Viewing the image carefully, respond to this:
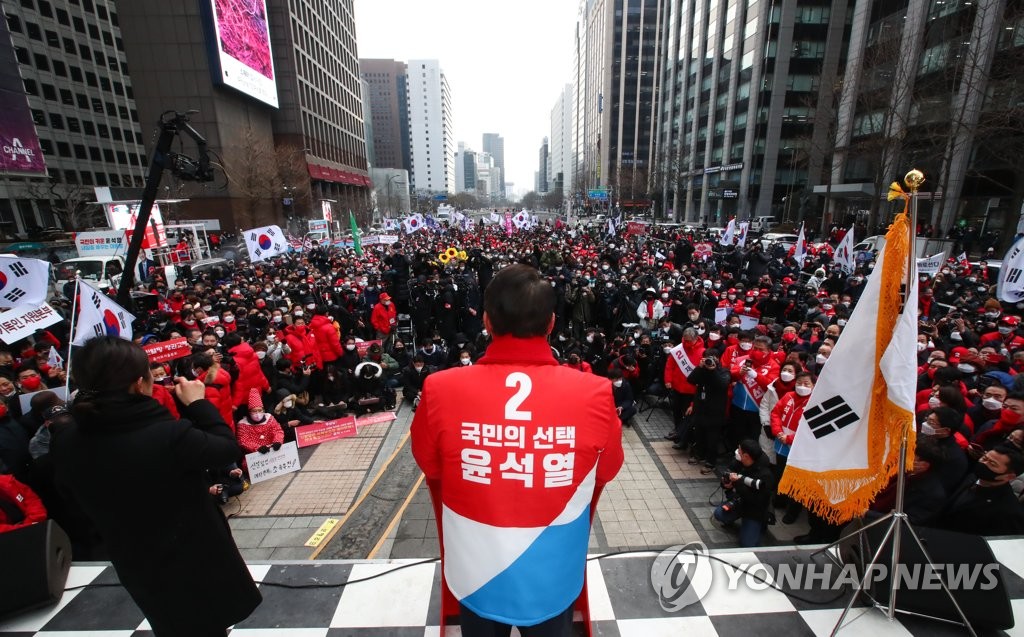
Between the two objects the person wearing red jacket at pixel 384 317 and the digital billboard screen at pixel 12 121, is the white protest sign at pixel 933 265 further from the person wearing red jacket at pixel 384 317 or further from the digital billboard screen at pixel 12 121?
the digital billboard screen at pixel 12 121

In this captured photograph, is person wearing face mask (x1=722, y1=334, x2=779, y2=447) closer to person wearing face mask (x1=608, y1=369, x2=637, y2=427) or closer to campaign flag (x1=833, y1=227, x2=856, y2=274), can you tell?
person wearing face mask (x1=608, y1=369, x2=637, y2=427)

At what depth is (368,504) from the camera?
592cm

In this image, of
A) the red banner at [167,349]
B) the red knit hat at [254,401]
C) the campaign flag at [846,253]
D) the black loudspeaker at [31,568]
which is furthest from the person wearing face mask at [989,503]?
the campaign flag at [846,253]

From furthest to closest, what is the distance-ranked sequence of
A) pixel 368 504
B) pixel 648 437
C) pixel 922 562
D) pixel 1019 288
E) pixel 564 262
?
pixel 564 262 → pixel 1019 288 → pixel 648 437 → pixel 368 504 → pixel 922 562

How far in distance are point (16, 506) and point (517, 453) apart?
16.1 ft

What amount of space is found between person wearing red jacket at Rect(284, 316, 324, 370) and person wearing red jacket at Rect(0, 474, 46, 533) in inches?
185

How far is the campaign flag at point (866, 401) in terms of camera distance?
279 cm

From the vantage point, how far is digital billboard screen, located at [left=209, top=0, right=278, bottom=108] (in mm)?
38812

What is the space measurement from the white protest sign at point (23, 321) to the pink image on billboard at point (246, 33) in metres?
42.9

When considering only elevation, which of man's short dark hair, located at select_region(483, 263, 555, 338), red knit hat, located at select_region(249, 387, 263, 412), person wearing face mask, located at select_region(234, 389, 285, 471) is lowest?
person wearing face mask, located at select_region(234, 389, 285, 471)

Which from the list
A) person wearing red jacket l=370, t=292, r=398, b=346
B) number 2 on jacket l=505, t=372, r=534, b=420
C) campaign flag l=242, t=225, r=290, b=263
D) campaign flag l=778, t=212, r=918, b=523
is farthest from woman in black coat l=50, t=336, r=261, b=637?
campaign flag l=242, t=225, r=290, b=263

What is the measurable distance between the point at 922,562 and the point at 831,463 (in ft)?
2.40

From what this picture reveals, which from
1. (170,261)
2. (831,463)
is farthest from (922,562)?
(170,261)

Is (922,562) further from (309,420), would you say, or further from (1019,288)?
(1019,288)
